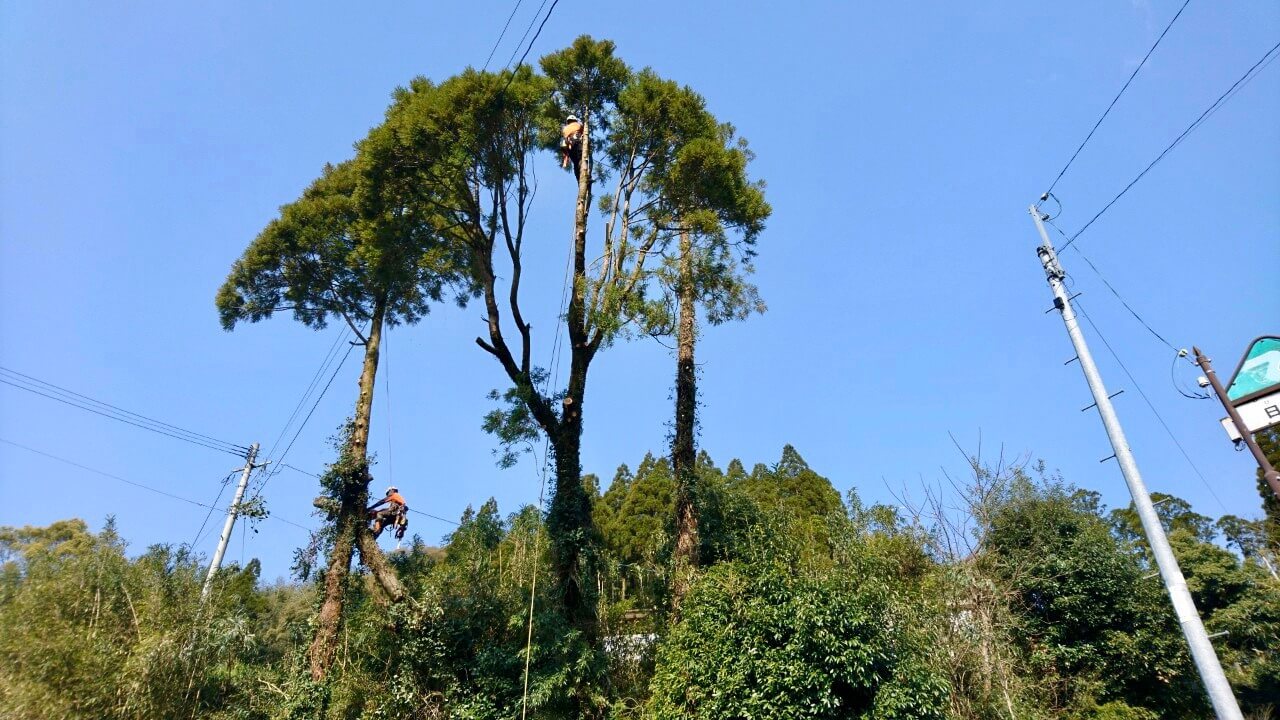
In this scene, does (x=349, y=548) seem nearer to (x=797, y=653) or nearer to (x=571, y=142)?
(x=797, y=653)

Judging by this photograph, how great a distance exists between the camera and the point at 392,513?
11.4 m

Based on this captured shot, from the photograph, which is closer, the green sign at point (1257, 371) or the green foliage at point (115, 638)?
the green sign at point (1257, 371)

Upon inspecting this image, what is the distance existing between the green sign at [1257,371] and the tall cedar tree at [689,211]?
6988 mm

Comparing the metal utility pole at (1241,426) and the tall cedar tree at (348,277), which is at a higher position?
the tall cedar tree at (348,277)

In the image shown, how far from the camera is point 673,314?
383 inches

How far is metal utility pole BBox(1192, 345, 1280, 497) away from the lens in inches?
281

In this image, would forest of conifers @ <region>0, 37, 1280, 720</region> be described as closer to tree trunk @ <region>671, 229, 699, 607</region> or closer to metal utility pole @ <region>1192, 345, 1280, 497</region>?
tree trunk @ <region>671, 229, 699, 607</region>

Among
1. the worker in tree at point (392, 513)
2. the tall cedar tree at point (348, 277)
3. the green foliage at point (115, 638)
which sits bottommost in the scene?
the green foliage at point (115, 638)

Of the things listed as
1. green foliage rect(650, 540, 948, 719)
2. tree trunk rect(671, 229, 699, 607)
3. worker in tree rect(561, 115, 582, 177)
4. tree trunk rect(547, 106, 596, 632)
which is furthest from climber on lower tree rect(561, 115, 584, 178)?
green foliage rect(650, 540, 948, 719)

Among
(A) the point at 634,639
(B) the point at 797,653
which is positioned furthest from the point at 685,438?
(B) the point at 797,653

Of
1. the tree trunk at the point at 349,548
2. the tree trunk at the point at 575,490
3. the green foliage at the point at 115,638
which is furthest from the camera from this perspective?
the tree trunk at the point at 349,548

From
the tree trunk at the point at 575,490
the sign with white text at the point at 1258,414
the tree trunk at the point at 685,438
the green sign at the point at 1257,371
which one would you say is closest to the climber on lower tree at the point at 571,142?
the tree trunk at the point at 575,490

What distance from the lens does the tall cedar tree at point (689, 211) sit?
33.5 ft

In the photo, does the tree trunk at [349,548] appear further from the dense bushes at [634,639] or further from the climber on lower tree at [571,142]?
the climber on lower tree at [571,142]
